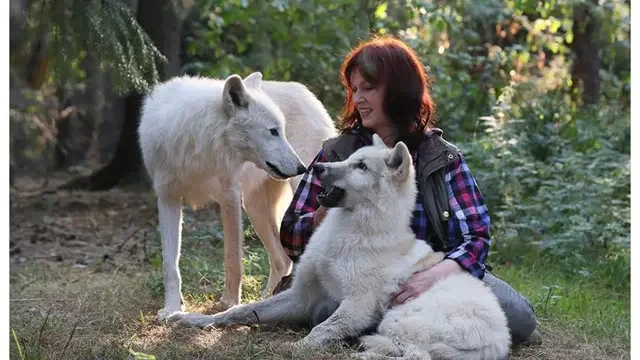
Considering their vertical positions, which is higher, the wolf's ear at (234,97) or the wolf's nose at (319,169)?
the wolf's ear at (234,97)

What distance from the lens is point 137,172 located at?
10.8m

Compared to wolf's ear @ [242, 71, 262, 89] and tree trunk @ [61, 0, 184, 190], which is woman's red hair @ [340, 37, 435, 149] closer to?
wolf's ear @ [242, 71, 262, 89]

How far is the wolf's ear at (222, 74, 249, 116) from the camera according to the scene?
479 centimetres

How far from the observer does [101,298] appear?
5496 millimetres

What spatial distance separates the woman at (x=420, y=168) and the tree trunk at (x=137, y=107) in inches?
200

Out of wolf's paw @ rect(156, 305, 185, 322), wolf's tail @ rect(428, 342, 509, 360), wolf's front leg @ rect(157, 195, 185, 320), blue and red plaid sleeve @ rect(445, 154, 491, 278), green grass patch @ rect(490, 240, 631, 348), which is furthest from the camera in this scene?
green grass patch @ rect(490, 240, 631, 348)

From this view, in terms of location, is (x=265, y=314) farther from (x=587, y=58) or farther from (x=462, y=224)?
(x=587, y=58)

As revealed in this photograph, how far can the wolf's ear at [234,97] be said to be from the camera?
4789 mm

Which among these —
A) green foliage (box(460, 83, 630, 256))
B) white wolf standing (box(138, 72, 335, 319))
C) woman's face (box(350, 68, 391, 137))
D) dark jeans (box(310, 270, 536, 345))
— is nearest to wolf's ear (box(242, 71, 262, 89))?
white wolf standing (box(138, 72, 335, 319))

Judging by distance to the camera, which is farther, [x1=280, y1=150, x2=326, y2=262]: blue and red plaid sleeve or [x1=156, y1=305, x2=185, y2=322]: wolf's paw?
[x1=156, y1=305, x2=185, y2=322]: wolf's paw

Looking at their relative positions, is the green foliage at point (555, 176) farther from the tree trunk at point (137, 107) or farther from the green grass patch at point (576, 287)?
the tree trunk at point (137, 107)

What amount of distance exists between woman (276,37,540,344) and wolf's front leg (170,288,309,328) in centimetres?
19

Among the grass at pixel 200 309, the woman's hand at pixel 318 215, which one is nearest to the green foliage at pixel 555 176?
the grass at pixel 200 309

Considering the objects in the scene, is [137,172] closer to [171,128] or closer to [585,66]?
[171,128]
